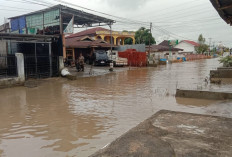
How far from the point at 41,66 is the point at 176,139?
13.3 m

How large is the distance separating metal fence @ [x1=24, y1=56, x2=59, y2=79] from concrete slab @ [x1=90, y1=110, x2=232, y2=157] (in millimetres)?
11978

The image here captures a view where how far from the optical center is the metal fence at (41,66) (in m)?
13.7

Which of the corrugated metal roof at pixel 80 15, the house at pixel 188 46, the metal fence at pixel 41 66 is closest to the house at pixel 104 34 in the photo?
the corrugated metal roof at pixel 80 15

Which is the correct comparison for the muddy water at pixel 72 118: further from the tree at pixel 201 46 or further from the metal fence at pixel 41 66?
the tree at pixel 201 46

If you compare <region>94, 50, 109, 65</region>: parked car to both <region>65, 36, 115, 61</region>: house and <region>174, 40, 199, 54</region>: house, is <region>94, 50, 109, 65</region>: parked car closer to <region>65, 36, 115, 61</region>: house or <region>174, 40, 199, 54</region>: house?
<region>65, 36, 115, 61</region>: house

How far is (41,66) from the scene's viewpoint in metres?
14.5

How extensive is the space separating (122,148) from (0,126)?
14.2 feet

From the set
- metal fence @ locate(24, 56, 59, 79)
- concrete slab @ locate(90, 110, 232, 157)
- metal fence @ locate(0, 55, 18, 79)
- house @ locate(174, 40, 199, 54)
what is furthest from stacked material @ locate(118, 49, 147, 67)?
house @ locate(174, 40, 199, 54)

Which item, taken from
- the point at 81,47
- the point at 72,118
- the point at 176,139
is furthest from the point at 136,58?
the point at 176,139

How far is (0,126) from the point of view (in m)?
5.44

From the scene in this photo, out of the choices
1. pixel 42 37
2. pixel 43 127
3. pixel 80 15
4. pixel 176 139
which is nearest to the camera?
Result: pixel 176 139

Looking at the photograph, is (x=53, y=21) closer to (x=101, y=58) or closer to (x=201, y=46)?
(x=101, y=58)

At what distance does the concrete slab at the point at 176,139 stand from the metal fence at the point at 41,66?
12.0 meters

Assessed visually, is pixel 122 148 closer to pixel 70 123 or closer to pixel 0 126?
pixel 70 123
